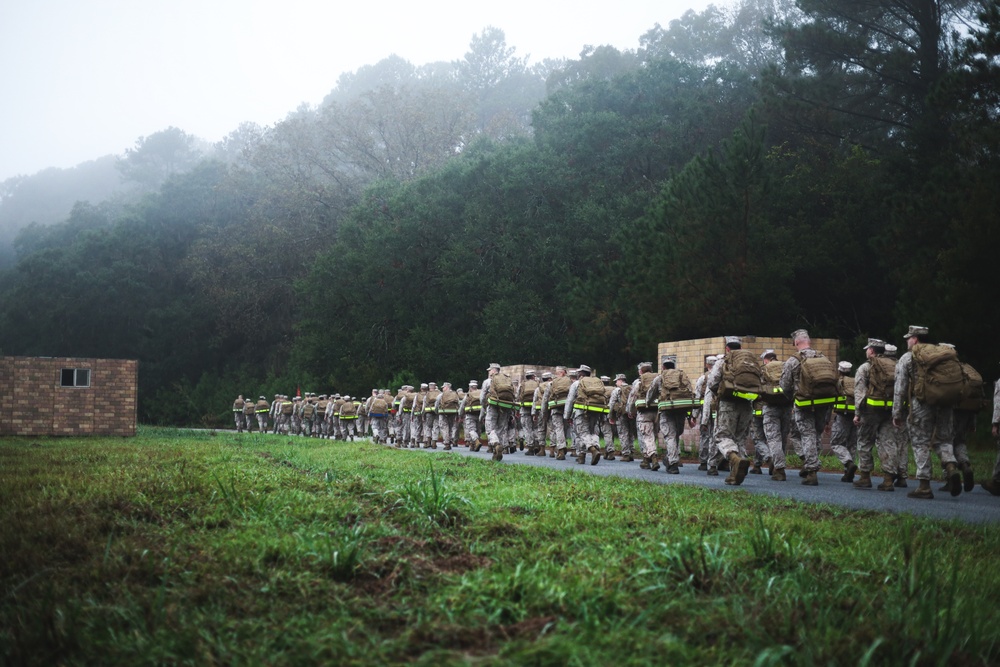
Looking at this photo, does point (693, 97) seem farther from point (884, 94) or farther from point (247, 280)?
point (247, 280)

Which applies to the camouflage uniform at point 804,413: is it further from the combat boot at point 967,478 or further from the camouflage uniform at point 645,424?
the camouflage uniform at point 645,424

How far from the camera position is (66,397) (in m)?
23.3

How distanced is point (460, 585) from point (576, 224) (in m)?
37.1

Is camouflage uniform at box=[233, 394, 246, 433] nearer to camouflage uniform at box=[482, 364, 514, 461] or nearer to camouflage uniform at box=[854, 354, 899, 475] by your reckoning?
camouflage uniform at box=[482, 364, 514, 461]

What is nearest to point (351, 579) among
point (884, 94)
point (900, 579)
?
point (900, 579)

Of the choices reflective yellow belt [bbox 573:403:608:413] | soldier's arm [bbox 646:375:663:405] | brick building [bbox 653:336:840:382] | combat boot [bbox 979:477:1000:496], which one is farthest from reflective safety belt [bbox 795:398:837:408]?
brick building [bbox 653:336:840:382]

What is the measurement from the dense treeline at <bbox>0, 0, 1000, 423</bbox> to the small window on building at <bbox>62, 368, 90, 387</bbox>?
1650 cm

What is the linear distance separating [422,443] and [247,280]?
32800 millimetres

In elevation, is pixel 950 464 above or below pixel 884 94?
below

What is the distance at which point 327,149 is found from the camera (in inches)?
2426

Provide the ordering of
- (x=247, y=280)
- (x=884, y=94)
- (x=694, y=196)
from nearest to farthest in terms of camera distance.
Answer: (x=694, y=196) < (x=884, y=94) < (x=247, y=280)

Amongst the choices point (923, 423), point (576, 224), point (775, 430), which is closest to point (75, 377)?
point (775, 430)

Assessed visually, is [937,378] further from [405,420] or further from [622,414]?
[405,420]

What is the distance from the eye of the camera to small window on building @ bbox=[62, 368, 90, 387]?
77.0ft
